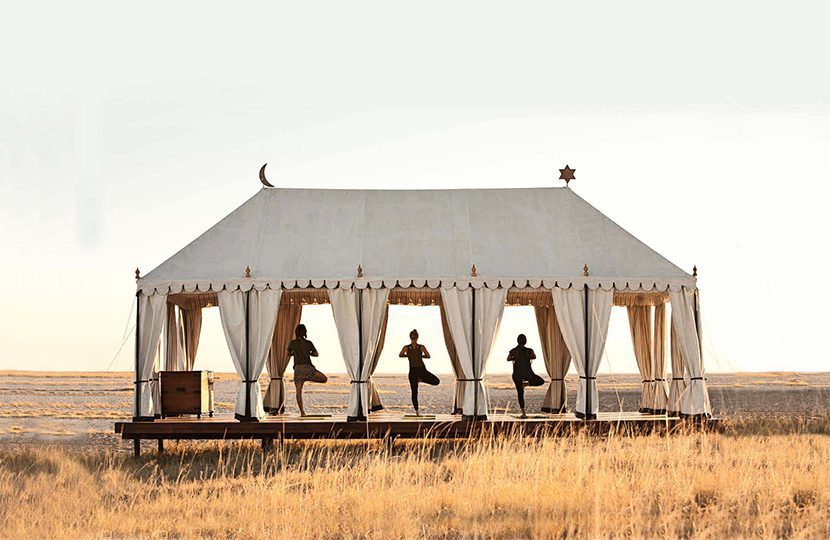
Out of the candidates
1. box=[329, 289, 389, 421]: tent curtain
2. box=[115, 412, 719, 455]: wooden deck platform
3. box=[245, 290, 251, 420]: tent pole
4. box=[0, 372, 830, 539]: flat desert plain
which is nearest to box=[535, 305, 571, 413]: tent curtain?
box=[115, 412, 719, 455]: wooden deck platform

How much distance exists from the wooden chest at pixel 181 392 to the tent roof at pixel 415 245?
1.10 meters

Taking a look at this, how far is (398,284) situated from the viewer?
12.8 metres

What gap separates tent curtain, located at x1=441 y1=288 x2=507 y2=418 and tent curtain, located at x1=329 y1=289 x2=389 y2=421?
868mm

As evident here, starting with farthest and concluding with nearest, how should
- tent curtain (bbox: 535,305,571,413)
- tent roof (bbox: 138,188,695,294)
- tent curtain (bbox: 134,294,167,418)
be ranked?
tent curtain (bbox: 535,305,571,413) < tent roof (bbox: 138,188,695,294) < tent curtain (bbox: 134,294,167,418)

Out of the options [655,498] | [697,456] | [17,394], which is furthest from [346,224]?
[17,394]

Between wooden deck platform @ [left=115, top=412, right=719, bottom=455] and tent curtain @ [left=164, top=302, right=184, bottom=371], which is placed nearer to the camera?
wooden deck platform @ [left=115, top=412, right=719, bottom=455]

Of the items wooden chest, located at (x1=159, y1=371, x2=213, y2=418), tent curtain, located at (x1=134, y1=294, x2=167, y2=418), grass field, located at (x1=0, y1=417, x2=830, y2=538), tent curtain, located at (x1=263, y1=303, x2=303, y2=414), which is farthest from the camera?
tent curtain, located at (x1=263, y1=303, x2=303, y2=414)

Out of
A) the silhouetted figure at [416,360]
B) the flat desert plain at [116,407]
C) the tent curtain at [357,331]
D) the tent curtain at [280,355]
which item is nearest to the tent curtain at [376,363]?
the silhouetted figure at [416,360]

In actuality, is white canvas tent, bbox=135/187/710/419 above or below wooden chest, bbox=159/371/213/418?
above

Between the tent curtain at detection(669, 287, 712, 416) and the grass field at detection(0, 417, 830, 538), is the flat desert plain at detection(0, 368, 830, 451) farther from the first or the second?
the grass field at detection(0, 417, 830, 538)

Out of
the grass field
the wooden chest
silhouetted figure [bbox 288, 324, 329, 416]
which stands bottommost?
the grass field

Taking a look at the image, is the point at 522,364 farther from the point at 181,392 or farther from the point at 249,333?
the point at 181,392

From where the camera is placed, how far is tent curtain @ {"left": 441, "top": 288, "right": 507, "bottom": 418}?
12.7 metres

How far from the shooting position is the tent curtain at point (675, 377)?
13.6 meters
